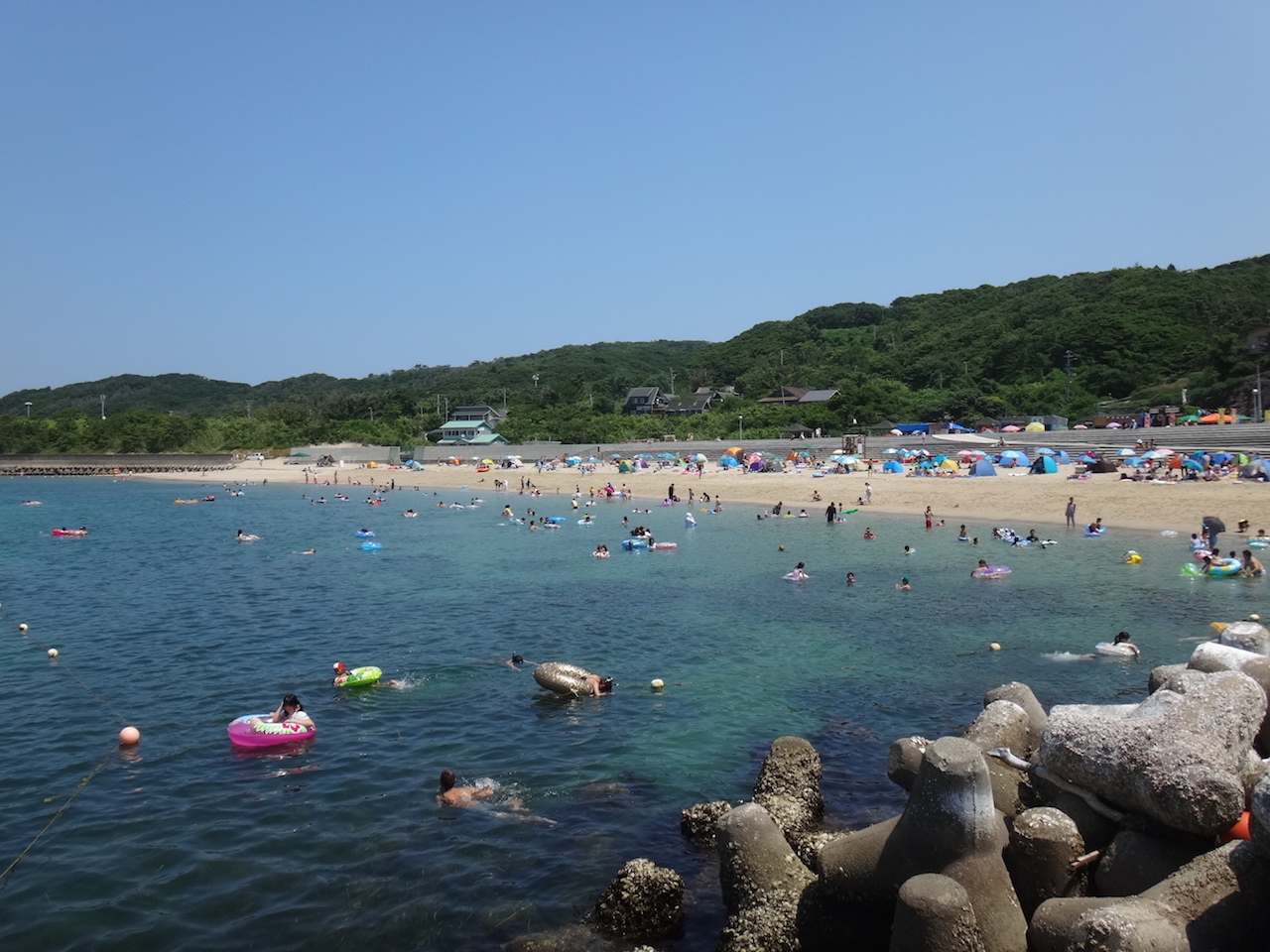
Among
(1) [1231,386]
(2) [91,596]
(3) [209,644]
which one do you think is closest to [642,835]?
(3) [209,644]

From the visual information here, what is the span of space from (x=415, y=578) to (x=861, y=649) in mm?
16910

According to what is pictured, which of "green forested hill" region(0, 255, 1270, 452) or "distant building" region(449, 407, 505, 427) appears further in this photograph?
"distant building" region(449, 407, 505, 427)

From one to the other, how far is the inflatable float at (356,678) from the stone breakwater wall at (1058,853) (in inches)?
382

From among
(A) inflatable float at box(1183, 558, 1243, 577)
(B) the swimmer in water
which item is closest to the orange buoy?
(B) the swimmer in water

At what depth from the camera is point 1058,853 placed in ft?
22.2

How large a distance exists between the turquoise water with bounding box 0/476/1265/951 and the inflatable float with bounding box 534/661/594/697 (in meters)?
0.28

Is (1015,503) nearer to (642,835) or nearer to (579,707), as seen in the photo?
(579,707)

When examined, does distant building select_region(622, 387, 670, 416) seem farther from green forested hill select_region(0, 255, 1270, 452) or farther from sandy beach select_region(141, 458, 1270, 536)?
sandy beach select_region(141, 458, 1270, 536)

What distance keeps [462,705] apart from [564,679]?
1835mm

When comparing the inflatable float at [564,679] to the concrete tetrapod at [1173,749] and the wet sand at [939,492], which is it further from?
the wet sand at [939,492]

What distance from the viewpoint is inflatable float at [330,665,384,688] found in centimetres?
1731

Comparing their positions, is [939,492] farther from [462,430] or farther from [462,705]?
[462,430]

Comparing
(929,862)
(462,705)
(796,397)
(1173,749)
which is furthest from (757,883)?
(796,397)

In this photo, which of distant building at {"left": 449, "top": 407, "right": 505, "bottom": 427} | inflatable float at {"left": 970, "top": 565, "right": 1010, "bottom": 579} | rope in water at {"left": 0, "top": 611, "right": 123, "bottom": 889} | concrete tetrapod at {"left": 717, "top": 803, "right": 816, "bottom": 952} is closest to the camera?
concrete tetrapod at {"left": 717, "top": 803, "right": 816, "bottom": 952}
